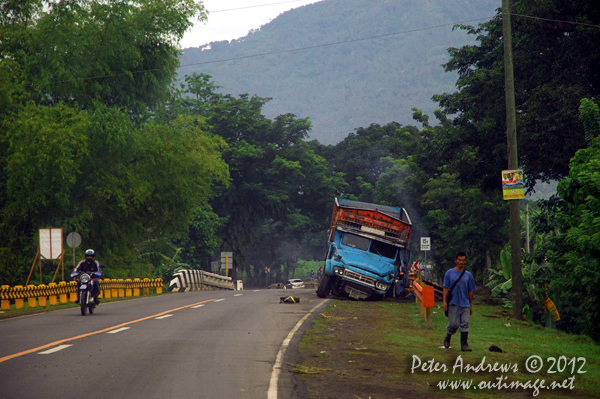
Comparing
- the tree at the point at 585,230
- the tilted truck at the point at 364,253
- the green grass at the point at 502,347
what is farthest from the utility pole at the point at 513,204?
the tilted truck at the point at 364,253

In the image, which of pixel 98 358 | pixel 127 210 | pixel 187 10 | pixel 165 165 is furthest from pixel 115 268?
pixel 98 358

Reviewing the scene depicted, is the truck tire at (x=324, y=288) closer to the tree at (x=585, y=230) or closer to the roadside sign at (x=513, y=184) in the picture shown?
the roadside sign at (x=513, y=184)

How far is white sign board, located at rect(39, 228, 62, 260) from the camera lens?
23.3 metres

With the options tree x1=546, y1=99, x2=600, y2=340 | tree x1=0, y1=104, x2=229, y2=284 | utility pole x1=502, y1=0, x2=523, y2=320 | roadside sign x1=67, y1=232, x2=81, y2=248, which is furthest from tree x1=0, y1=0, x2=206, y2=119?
tree x1=546, y1=99, x2=600, y2=340

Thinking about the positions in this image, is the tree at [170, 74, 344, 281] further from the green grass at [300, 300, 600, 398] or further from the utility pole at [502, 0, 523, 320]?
the utility pole at [502, 0, 523, 320]

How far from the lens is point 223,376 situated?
842cm

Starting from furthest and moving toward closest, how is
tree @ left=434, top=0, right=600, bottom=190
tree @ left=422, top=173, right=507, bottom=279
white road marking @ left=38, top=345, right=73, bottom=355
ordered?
tree @ left=422, top=173, right=507, bottom=279 < tree @ left=434, top=0, right=600, bottom=190 < white road marking @ left=38, top=345, right=73, bottom=355

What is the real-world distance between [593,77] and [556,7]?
281cm

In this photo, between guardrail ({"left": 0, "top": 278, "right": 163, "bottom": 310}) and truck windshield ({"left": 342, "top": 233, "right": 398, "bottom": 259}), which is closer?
guardrail ({"left": 0, "top": 278, "right": 163, "bottom": 310})

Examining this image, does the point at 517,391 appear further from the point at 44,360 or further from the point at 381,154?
the point at 381,154

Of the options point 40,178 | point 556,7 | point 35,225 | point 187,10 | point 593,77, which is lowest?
point 35,225

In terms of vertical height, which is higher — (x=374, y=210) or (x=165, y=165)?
(x=165, y=165)

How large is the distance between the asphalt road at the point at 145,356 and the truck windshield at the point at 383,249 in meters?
8.61

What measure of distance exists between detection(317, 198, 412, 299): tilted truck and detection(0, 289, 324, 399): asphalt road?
7.18m
